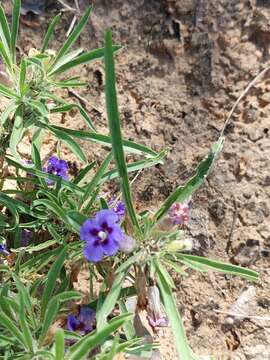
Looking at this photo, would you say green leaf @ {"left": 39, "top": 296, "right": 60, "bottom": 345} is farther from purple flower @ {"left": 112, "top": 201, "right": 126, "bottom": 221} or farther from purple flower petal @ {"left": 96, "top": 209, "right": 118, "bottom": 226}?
purple flower @ {"left": 112, "top": 201, "right": 126, "bottom": 221}

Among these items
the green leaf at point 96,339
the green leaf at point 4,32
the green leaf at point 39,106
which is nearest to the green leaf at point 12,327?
the green leaf at point 96,339

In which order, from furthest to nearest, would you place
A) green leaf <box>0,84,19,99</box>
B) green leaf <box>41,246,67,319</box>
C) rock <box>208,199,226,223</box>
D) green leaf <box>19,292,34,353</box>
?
rock <box>208,199,226,223</box> < green leaf <box>0,84,19,99</box> < green leaf <box>41,246,67,319</box> < green leaf <box>19,292,34,353</box>

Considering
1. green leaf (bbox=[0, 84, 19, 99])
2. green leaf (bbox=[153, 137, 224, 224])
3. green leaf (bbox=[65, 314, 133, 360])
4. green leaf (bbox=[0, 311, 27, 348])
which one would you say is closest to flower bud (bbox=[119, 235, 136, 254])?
green leaf (bbox=[153, 137, 224, 224])

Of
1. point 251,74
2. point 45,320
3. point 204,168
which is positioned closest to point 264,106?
point 251,74

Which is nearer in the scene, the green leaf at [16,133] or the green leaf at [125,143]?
the green leaf at [16,133]

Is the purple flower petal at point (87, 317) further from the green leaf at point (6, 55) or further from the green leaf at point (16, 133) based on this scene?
the green leaf at point (6, 55)

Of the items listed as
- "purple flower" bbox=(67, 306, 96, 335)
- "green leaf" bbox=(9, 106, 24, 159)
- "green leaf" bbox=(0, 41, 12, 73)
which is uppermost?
"green leaf" bbox=(0, 41, 12, 73)
